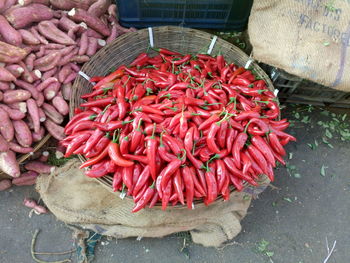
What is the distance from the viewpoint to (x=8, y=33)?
2496 millimetres

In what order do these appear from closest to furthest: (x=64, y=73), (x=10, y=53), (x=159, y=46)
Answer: (x=10, y=53) < (x=64, y=73) < (x=159, y=46)

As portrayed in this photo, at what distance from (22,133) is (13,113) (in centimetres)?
19

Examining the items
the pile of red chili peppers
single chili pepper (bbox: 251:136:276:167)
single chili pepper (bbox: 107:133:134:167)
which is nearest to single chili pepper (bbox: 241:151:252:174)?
the pile of red chili peppers

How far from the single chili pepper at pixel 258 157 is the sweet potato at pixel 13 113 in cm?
197

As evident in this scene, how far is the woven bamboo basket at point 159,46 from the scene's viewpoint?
2873mm

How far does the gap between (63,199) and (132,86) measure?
124 cm

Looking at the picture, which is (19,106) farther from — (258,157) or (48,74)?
(258,157)

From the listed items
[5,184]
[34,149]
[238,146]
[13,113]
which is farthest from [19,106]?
[238,146]

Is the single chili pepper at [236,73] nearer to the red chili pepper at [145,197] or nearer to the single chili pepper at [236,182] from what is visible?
the single chili pepper at [236,182]

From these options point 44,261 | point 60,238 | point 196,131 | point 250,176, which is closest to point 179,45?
point 196,131

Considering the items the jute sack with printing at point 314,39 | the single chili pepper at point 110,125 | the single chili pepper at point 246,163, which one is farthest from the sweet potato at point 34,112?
the jute sack with printing at point 314,39

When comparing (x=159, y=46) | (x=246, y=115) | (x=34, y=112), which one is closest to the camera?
(x=246, y=115)

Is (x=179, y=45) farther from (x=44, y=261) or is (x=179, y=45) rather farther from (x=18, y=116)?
(x=44, y=261)

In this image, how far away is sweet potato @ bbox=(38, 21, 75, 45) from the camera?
8.93ft
